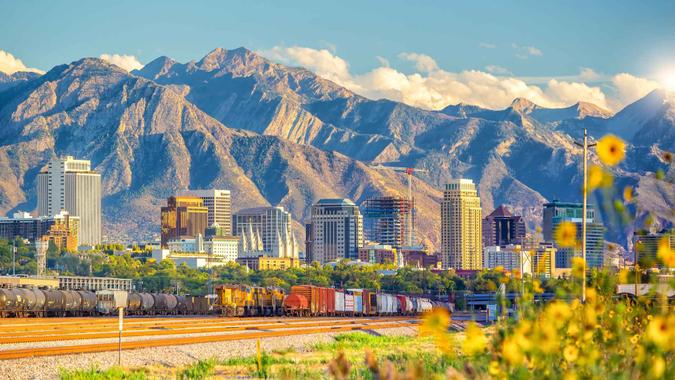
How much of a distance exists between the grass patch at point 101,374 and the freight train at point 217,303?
195 feet

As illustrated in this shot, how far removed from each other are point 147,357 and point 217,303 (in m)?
81.0

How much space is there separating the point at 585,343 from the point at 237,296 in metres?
113

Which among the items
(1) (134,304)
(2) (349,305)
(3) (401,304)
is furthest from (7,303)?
(3) (401,304)

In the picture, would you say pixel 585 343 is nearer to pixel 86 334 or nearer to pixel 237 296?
pixel 86 334

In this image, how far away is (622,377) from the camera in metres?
12.5

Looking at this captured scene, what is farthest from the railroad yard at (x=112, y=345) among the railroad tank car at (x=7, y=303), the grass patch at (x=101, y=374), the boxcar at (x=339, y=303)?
the boxcar at (x=339, y=303)

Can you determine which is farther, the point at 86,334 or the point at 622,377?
the point at 86,334

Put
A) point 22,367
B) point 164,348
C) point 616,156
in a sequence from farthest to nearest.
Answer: point 164,348 < point 22,367 < point 616,156

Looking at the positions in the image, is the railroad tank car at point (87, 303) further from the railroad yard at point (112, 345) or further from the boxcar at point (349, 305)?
the railroad yard at point (112, 345)

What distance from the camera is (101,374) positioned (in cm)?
3869

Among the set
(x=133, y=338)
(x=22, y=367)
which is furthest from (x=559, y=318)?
(x=133, y=338)

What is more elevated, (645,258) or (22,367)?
(645,258)

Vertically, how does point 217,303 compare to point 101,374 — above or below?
below

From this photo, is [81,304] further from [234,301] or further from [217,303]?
[217,303]
